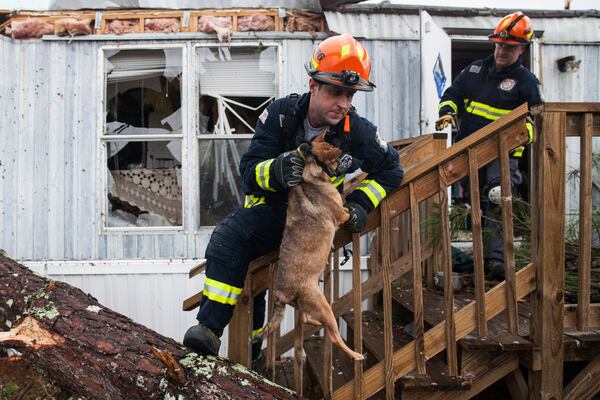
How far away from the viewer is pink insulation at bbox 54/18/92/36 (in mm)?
5504

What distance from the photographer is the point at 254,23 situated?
18.4ft

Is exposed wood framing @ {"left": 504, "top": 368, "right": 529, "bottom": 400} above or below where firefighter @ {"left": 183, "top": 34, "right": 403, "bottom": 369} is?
below

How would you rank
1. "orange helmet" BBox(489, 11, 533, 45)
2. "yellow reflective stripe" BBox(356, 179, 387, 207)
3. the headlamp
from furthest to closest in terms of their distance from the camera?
1. "orange helmet" BBox(489, 11, 533, 45)
2. "yellow reflective stripe" BBox(356, 179, 387, 207)
3. the headlamp

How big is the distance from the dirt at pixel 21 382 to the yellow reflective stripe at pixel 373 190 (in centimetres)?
217

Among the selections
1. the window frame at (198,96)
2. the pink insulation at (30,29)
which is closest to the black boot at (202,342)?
the window frame at (198,96)

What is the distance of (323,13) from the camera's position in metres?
5.63

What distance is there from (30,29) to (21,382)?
3.89 m

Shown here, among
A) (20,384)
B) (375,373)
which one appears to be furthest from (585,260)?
(20,384)

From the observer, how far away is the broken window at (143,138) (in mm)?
5723

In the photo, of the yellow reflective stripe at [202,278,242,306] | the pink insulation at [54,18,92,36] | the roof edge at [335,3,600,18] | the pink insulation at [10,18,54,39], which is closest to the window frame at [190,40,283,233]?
the roof edge at [335,3,600,18]

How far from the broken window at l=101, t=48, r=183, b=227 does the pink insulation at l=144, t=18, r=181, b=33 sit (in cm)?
22

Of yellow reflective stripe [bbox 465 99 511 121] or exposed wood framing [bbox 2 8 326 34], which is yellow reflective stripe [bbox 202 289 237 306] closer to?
yellow reflective stripe [bbox 465 99 511 121]

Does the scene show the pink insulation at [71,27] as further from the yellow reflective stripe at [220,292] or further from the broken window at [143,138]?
the yellow reflective stripe at [220,292]

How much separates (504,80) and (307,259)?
2.89 meters
